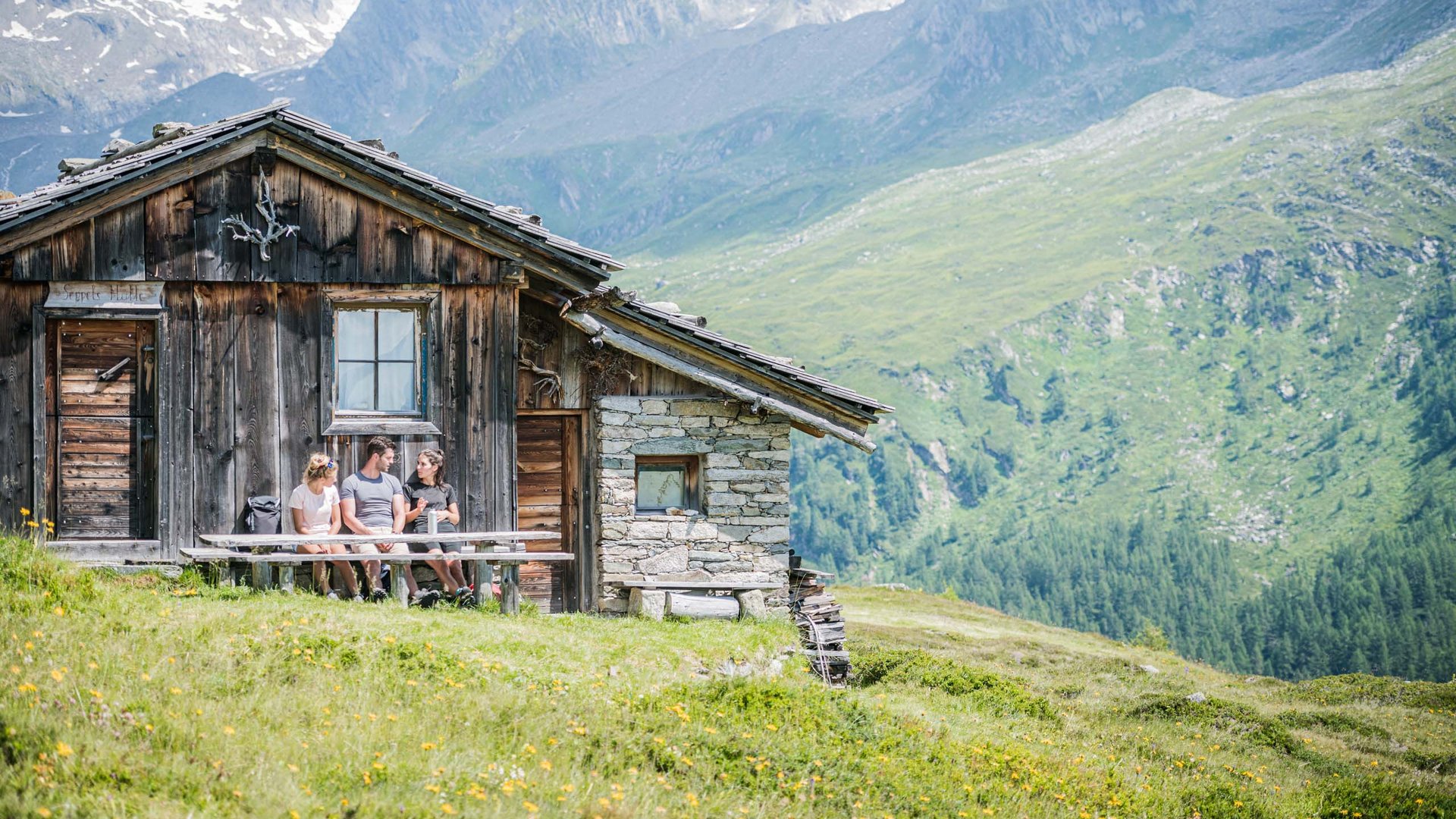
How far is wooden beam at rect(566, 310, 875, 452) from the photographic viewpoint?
18.1 m

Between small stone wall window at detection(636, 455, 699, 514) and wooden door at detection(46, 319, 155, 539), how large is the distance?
20.2ft

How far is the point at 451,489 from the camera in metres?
17.3

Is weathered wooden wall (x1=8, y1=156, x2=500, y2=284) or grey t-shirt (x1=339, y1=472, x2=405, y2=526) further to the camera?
grey t-shirt (x1=339, y1=472, x2=405, y2=526)

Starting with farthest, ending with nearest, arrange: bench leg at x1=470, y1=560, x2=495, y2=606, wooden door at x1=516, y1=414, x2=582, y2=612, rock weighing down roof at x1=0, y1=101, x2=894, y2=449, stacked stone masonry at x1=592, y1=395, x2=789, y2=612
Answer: wooden door at x1=516, y1=414, x2=582, y2=612 < stacked stone masonry at x1=592, y1=395, x2=789, y2=612 < bench leg at x1=470, y1=560, x2=495, y2=606 < rock weighing down roof at x1=0, y1=101, x2=894, y2=449

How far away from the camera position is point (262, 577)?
51.1 ft

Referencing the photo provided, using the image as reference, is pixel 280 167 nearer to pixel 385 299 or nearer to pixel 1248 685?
pixel 385 299

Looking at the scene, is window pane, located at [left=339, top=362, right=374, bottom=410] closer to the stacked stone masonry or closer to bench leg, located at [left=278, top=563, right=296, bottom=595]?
bench leg, located at [left=278, top=563, right=296, bottom=595]

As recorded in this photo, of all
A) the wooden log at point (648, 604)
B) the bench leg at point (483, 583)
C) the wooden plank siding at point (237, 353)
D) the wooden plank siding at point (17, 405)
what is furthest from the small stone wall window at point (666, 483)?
the wooden plank siding at point (17, 405)

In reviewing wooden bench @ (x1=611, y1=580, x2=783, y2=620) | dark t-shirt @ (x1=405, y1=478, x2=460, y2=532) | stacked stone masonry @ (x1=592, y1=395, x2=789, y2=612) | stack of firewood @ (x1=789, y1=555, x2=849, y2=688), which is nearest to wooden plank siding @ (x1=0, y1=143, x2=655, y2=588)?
dark t-shirt @ (x1=405, y1=478, x2=460, y2=532)

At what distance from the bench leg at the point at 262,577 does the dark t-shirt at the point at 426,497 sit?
2.03 meters

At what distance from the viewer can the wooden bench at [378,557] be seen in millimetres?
15586

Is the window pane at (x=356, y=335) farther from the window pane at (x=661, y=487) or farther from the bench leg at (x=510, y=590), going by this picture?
the window pane at (x=661, y=487)

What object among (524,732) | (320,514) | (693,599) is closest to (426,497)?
(320,514)

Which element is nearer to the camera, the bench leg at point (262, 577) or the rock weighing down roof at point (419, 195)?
the bench leg at point (262, 577)
